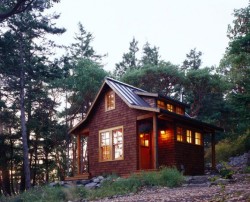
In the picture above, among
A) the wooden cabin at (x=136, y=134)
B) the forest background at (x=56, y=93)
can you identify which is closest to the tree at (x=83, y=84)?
the forest background at (x=56, y=93)

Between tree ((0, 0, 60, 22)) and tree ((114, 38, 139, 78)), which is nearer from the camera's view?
tree ((0, 0, 60, 22))

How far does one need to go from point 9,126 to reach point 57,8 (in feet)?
35.8

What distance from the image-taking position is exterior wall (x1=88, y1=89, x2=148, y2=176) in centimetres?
1945

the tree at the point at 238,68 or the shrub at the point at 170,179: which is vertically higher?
the tree at the point at 238,68

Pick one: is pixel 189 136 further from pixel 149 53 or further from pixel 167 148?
pixel 149 53

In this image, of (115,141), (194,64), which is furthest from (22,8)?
(194,64)

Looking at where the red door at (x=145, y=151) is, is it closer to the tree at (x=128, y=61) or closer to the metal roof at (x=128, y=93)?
the metal roof at (x=128, y=93)

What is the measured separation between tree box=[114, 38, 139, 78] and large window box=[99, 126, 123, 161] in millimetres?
28980

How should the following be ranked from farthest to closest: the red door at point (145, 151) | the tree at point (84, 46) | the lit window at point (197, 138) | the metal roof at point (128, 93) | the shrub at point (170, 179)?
the tree at point (84, 46), the lit window at point (197, 138), the red door at point (145, 151), the metal roof at point (128, 93), the shrub at point (170, 179)

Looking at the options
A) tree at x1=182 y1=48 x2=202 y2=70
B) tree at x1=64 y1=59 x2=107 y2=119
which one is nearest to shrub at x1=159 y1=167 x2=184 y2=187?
tree at x1=64 y1=59 x2=107 y2=119

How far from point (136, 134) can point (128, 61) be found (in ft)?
110

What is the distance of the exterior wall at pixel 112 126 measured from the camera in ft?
63.8

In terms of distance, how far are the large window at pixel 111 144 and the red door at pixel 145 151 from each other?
127 cm

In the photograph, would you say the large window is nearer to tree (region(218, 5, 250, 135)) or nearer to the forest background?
the forest background
